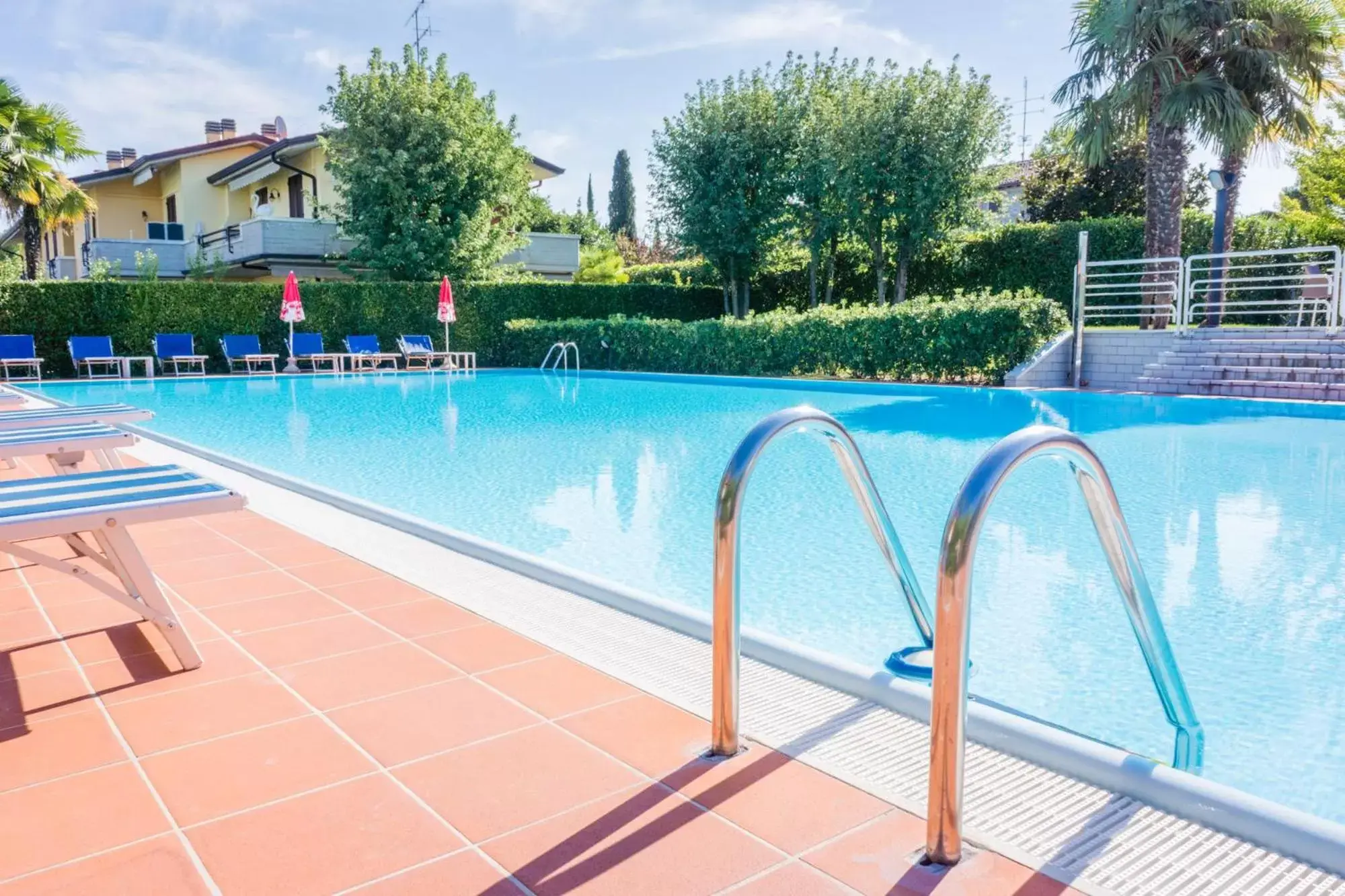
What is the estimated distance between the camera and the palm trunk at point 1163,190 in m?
16.9

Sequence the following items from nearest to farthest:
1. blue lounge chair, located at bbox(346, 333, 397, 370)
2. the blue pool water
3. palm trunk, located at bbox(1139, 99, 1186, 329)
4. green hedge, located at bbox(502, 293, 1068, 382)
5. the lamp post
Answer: the blue pool water → green hedge, located at bbox(502, 293, 1068, 382) → the lamp post → palm trunk, located at bbox(1139, 99, 1186, 329) → blue lounge chair, located at bbox(346, 333, 397, 370)

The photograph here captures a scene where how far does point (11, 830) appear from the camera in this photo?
220cm

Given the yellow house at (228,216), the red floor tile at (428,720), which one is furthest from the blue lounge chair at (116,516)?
the yellow house at (228,216)

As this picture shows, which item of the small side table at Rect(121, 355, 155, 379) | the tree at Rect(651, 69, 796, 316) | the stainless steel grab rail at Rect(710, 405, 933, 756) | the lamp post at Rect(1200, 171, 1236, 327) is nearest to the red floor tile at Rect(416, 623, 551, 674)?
the stainless steel grab rail at Rect(710, 405, 933, 756)

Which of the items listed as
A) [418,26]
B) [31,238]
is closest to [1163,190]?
[418,26]

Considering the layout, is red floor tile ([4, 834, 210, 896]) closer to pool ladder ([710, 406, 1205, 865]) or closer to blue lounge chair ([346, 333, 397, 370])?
pool ladder ([710, 406, 1205, 865])

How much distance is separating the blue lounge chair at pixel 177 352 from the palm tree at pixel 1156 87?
1924cm

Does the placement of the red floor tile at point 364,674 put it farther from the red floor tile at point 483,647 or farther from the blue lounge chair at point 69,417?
the blue lounge chair at point 69,417

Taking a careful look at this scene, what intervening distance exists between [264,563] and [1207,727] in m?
4.00

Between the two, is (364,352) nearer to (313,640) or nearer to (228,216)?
(228,216)

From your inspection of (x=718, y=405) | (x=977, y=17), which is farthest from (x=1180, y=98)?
(x=718, y=405)

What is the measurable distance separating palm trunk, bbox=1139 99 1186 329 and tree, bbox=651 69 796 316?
10.3 m

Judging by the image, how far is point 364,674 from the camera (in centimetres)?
313

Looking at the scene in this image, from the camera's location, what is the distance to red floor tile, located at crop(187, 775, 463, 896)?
Answer: 2.00 metres
